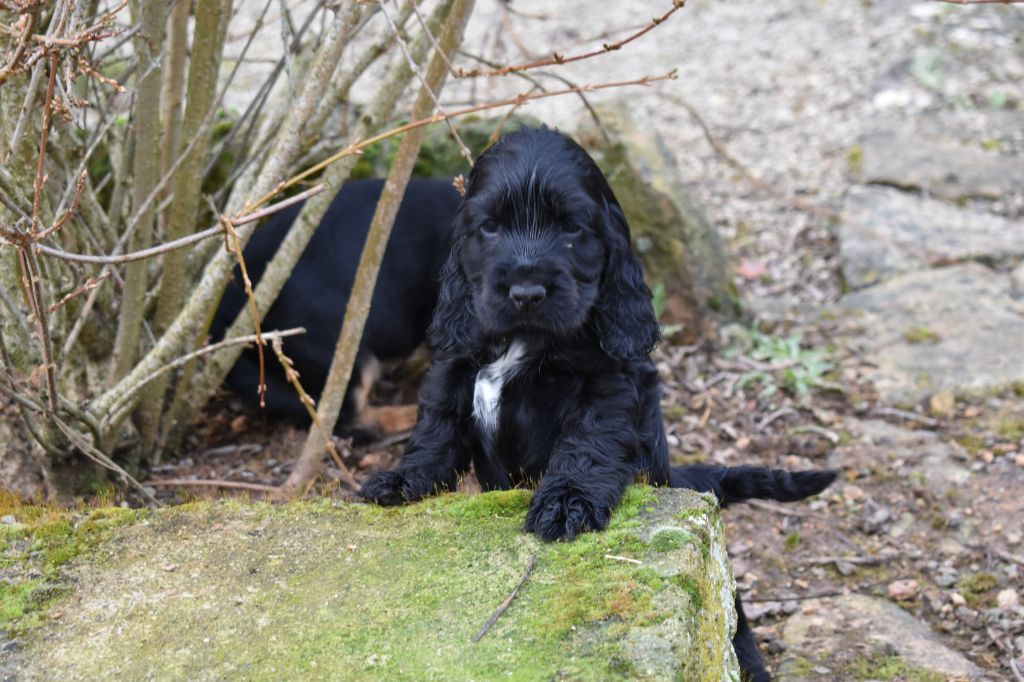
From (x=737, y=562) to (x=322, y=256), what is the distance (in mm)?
2594

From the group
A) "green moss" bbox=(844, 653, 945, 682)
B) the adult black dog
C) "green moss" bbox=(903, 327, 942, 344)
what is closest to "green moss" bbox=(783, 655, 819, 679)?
"green moss" bbox=(844, 653, 945, 682)

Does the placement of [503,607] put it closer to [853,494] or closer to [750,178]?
[853,494]

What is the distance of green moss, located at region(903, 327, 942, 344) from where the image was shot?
251 inches

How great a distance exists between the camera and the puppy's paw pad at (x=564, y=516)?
3.12m

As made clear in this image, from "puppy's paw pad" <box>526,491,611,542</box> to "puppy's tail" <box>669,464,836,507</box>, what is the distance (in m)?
0.68

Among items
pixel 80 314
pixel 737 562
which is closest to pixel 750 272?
pixel 737 562

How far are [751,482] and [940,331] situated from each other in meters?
3.09

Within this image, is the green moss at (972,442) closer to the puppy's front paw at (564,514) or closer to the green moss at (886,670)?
the green moss at (886,670)

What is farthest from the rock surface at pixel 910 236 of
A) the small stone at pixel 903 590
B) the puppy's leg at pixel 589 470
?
the puppy's leg at pixel 589 470

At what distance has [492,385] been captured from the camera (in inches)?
143

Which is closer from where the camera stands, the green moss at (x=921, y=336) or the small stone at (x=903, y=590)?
the small stone at (x=903, y=590)

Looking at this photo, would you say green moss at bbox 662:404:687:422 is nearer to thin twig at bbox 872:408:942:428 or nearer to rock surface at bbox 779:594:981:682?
thin twig at bbox 872:408:942:428

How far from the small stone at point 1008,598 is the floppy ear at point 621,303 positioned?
204 cm

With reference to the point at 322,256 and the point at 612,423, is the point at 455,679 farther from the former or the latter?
the point at 322,256
